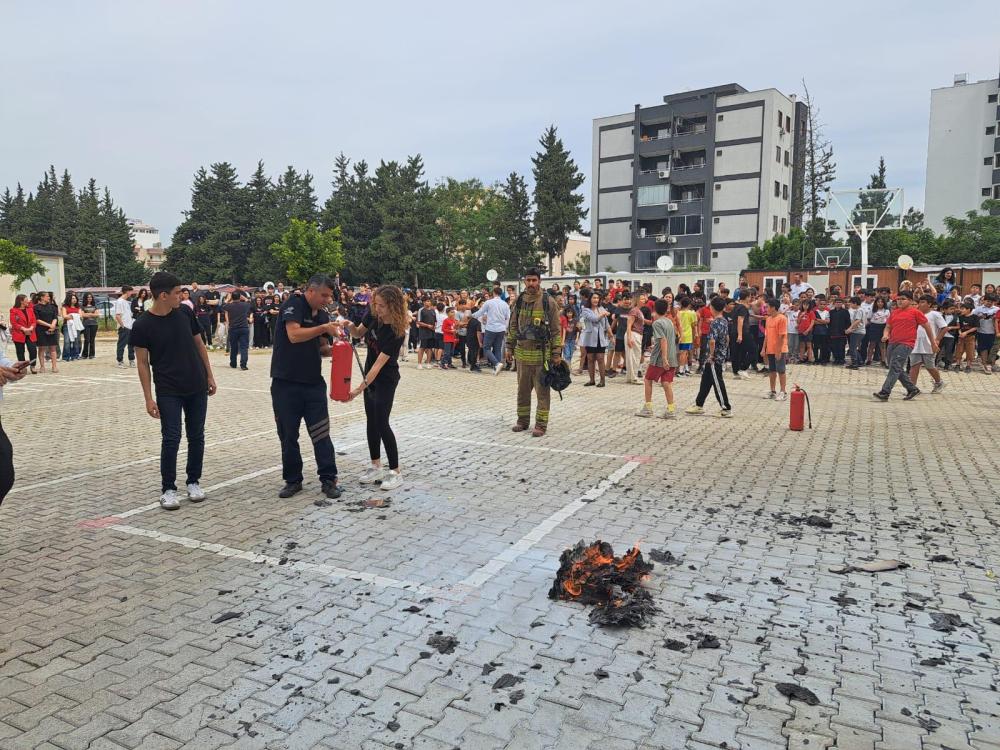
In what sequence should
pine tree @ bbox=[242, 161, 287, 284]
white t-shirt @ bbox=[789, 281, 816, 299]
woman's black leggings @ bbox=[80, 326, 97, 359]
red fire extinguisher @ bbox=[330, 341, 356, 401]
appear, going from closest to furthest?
red fire extinguisher @ bbox=[330, 341, 356, 401], woman's black leggings @ bbox=[80, 326, 97, 359], white t-shirt @ bbox=[789, 281, 816, 299], pine tree @ bbox=[242, 161, 287, 284]

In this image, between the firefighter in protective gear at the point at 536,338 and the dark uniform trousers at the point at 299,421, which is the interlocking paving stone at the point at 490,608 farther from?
the firefighter in protective gear at the point at 536,338

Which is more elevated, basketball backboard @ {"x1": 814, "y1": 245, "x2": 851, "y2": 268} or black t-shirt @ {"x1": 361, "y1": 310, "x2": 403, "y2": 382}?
→ basketball backboard @ {"x1": 814, "y1": 245, "x2": 851, "y2": 268}

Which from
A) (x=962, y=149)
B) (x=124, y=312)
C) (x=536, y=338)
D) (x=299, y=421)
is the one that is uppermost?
(x=962, y=149)

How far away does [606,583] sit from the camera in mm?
4242

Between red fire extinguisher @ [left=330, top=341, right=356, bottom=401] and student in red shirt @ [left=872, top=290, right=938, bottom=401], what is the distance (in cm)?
Result: 1024

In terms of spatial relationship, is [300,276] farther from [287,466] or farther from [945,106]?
[945,106]

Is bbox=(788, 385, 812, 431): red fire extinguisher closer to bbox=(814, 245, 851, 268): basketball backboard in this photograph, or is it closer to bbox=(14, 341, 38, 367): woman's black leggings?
bbox=(14, 341, 38, 367): woman's black leggings

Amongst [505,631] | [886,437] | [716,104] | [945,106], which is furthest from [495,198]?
[505,631]

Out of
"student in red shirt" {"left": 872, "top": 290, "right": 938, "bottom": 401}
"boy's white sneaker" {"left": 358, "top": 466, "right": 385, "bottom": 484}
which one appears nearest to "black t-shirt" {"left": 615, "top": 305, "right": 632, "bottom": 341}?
"student in red shirt" {"left": 872, "top": 290, "right": 938, "bottom": 401}

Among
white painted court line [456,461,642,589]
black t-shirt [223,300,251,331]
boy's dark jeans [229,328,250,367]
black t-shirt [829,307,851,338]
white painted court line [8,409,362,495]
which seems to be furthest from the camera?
black t-shirt [829,307,851,338]

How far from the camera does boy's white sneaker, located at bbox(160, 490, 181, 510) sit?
6.04 meters

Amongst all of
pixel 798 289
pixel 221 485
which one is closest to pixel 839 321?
pixel 798 289

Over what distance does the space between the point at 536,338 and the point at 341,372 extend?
125 inches

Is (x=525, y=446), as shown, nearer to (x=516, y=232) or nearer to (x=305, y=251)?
(x=305, y=251)
